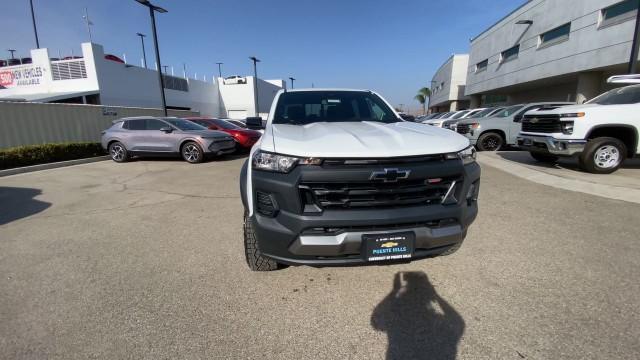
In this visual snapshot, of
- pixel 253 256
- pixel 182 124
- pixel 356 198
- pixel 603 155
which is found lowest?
pixel 253 256

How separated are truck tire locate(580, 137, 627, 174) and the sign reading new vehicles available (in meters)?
33.8

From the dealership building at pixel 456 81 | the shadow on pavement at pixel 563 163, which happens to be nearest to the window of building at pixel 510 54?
the dealership building at pixel 456 81

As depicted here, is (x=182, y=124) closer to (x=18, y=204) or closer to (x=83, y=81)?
(x=18, y=204)

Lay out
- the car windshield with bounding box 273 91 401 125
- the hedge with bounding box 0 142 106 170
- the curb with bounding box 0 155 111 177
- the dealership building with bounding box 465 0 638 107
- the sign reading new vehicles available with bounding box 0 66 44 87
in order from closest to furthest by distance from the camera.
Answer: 1. the car windshield with bounding box 273 91 401 125
2. the curb with bounding box 0 155 111 177
3. the hedge with bounding box 0 142 106 170
4. the dealership building with bounding box 465 0 638 107
5. the sign reading new vehicles available with bounding box 0 66 44 87

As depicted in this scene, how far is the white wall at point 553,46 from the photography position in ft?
52.0

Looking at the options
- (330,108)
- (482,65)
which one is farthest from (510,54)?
(330,108)

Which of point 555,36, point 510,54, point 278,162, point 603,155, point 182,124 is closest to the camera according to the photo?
point 278,162

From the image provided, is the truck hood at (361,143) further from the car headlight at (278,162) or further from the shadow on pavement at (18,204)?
the shadow on pavement at (18,204)

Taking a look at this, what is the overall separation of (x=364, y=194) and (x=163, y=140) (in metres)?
9.09

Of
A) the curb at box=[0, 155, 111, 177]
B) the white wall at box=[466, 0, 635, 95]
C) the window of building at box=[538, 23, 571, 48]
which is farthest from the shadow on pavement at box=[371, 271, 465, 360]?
the window of building at box=[538, 23, 571, 48]

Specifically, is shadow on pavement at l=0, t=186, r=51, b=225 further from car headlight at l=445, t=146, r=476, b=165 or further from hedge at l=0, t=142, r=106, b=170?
car headlight at l=445, t=146, r=476, b=165

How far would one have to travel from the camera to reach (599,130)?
5965 millimetres

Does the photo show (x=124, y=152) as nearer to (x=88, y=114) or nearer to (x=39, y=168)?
(x=39, y=168)

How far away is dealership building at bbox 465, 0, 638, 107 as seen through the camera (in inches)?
620
